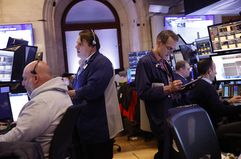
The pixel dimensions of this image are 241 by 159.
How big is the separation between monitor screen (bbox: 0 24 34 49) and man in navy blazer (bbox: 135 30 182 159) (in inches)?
154

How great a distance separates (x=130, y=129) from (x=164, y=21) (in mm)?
2430

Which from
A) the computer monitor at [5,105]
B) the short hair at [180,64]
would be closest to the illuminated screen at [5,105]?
the computer monitor at [5,105]

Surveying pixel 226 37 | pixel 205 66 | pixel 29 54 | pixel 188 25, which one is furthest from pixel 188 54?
pixel 188 25

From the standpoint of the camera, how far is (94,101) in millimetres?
2477

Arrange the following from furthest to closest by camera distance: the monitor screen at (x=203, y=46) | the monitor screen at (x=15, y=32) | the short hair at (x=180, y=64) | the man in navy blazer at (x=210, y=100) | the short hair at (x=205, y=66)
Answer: the monitor screen at (x=15, y=32), the short hair at (x=180, y=64), the monitor screen at (x=203, y=46), the short hair at (x=205, y=66), the man in navy blazer at (x=210, y=100)

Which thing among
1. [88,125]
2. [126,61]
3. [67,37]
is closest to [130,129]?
[126,61]

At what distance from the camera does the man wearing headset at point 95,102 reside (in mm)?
2436

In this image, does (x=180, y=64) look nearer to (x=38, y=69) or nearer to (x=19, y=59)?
(x=19, y=59)

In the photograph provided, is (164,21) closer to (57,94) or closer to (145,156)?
(145,156)

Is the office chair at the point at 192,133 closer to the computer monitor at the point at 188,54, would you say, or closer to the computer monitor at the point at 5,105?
the computer monitor at the point at 5,105

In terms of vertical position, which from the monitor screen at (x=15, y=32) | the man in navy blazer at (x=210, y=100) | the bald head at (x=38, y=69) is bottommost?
the man in navy blazer at (x=210, y=100)

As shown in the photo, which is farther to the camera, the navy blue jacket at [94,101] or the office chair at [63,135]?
the navy blue jacket at [94,101]

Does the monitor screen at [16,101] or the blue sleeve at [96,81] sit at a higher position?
the blue sleeve at [96,81]

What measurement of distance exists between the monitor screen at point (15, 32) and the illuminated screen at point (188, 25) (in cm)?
274
